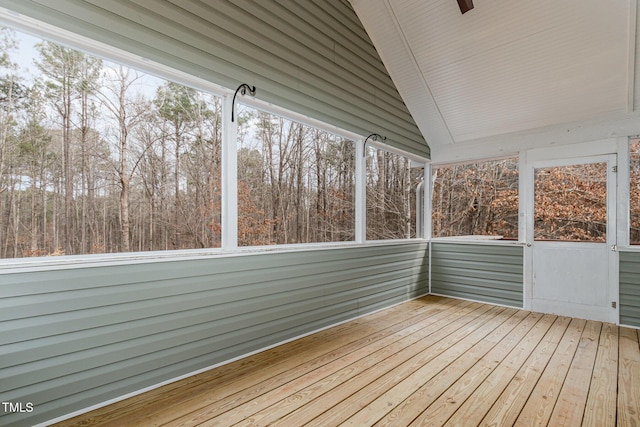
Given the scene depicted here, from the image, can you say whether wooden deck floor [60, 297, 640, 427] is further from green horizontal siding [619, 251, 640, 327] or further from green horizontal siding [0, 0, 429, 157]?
green horizontal siding [0, 0, 429, 157]

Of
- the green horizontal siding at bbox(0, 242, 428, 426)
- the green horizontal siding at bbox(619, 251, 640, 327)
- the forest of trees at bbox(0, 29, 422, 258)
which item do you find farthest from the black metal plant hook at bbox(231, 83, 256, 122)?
the green horizontal siding at bbox(619, 251, 640, 327)

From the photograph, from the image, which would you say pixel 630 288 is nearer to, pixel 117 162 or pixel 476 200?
pixel 476 200

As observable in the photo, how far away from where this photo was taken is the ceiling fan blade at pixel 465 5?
340 cm

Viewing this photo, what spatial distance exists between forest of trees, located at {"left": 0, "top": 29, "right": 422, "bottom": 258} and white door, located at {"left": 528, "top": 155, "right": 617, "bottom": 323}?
359 cm

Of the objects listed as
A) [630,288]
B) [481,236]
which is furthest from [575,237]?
[481,236]

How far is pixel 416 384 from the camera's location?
96.9 inches

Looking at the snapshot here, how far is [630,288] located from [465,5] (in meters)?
3.82

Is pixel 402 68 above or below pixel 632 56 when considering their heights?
above

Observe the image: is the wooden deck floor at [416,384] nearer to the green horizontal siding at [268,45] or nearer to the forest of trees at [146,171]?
the forest of trees at [146,171]

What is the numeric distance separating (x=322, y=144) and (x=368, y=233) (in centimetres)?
144

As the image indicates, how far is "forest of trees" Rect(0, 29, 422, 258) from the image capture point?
6.37ft

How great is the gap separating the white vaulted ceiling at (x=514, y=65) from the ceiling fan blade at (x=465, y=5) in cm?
19

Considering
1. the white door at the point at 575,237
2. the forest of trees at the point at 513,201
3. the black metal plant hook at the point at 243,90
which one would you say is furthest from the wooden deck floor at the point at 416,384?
the black metal plant hook at the point at 243,90

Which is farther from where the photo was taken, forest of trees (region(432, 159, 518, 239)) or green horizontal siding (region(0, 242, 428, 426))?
forest of trees (region(432, 159, 518, 239))
